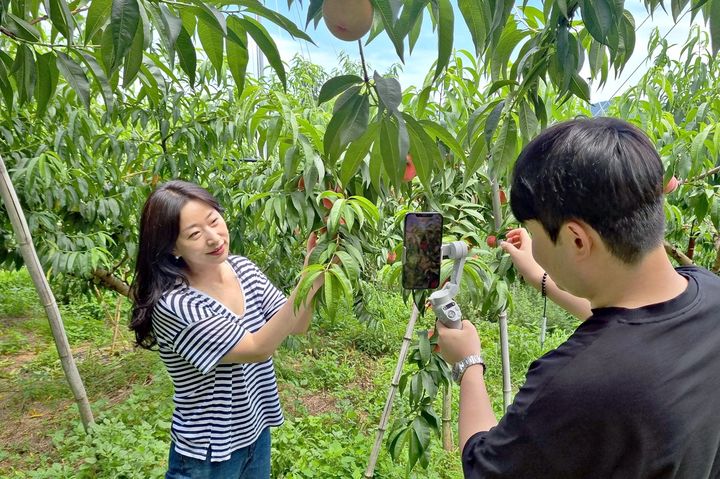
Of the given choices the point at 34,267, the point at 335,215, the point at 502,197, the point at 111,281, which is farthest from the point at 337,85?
the point at 111,281

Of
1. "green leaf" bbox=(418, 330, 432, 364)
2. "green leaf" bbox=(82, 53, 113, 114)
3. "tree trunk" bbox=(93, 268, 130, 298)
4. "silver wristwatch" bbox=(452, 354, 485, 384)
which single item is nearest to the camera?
"green leaf" bbox=(82, 53, 113, 114)

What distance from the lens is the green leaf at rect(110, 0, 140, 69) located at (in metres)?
0.47

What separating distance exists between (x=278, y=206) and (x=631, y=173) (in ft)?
3.07

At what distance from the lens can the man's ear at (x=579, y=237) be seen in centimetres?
67

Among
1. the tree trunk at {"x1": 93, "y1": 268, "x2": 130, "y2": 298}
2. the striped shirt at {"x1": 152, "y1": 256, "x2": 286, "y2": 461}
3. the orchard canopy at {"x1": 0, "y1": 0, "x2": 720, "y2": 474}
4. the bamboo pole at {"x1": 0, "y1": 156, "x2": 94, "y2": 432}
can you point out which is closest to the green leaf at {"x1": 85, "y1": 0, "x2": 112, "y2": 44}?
the orchard canopy at {"x1": 0, "y1": 0, "x2": 720, "y2": 474}

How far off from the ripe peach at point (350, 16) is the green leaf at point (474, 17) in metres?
0.14

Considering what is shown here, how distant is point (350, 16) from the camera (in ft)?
2.28

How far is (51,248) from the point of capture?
236 centimetres

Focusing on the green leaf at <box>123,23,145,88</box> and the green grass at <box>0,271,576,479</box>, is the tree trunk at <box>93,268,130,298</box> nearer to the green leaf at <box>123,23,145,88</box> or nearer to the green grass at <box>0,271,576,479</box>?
the green grass at <box>0,271,576,479</box>

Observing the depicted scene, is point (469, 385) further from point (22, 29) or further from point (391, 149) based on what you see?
point (22, 29)

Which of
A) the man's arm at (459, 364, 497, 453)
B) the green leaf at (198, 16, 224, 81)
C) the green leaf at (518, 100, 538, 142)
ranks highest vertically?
the green leaf at (198, 16, 224, 81)

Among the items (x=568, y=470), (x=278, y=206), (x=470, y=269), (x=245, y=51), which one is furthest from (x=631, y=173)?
(x=278, y=206)

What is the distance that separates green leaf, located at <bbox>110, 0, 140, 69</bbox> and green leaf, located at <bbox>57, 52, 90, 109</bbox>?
31 cm

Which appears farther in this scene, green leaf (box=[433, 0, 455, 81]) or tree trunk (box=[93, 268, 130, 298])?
tree trunk (box=[93, 268, 130, 298])
